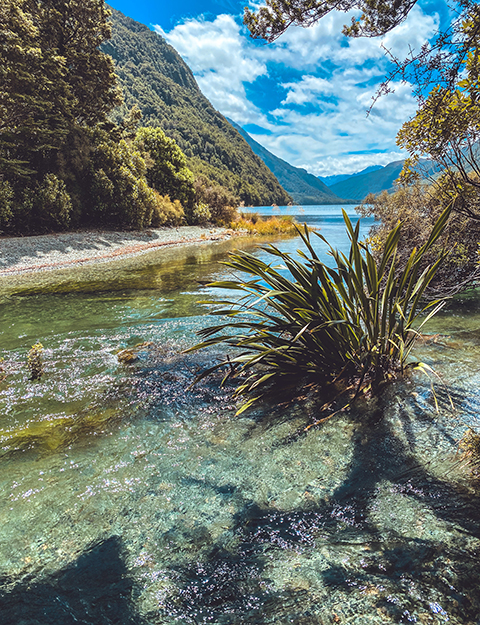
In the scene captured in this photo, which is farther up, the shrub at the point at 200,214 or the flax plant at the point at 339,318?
the shrub at the point at 200,214

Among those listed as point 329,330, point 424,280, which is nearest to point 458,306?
point 424,280

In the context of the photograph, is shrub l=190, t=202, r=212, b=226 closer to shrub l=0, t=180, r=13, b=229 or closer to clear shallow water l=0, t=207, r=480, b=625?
shrub l=0, t=180, r=13, b=229

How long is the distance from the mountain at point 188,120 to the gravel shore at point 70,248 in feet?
258

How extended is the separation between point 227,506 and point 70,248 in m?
18.5

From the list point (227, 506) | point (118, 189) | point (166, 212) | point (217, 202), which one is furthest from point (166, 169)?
point (227, 506)

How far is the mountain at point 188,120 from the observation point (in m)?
111

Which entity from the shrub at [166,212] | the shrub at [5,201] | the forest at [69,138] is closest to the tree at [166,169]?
the forest at [69,138]

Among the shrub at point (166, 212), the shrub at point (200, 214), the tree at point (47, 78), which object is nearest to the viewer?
the tree at point (47, 78)

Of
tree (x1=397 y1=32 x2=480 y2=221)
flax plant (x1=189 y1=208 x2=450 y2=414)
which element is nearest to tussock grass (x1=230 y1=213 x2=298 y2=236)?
tree (x1=397 y1=32 x2=480 y2=221)

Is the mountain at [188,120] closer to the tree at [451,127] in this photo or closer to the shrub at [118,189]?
the shrub at [118,189]

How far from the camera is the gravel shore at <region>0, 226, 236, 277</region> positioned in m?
14.2

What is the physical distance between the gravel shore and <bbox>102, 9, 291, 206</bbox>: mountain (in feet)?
258

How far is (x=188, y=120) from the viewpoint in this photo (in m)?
132

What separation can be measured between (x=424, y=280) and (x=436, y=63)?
A: 5.92 ft
